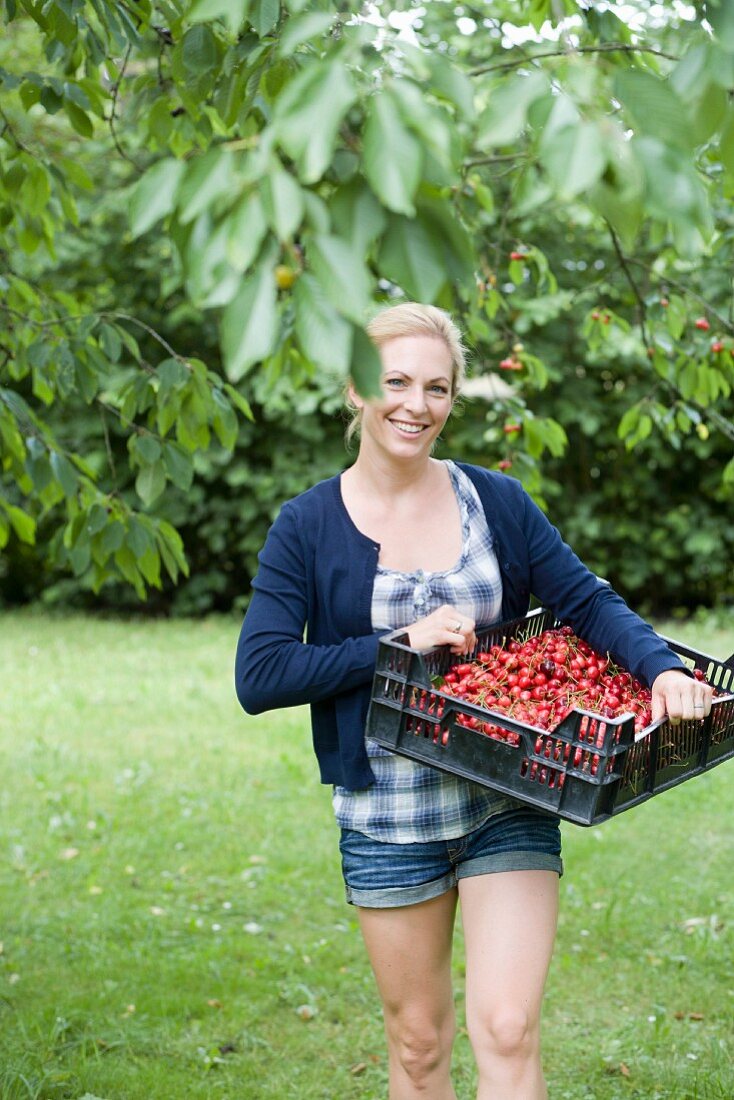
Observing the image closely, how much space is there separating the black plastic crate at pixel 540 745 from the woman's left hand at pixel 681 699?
1.0 inches

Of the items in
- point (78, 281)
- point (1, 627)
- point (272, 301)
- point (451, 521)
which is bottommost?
point (1, 627)

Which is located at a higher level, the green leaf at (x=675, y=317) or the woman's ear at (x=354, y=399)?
the woman's ear at (x=354, y=399)

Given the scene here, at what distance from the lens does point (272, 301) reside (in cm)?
120

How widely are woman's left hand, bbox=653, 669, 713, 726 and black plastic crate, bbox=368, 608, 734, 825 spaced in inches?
1.0

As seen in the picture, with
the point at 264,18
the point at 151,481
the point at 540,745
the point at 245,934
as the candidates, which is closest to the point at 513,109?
the point at 264,18

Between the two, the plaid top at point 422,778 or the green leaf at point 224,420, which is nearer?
the plaid top at point 422,778

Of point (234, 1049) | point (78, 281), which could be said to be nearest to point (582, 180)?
point (234, 1049)

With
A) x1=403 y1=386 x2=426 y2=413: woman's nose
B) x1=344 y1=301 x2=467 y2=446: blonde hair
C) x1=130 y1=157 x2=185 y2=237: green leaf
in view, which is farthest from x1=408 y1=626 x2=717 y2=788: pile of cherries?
x1=130 y1=157 x2=185 y2=237: green leaf

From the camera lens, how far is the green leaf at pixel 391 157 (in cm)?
118

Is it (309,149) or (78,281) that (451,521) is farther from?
(78,281)

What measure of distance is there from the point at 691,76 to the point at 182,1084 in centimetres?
295

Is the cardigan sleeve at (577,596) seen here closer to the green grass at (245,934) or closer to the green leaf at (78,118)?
the green grass at (245,934)

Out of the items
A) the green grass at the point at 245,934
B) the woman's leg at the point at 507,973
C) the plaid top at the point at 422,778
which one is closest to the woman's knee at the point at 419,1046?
the woman's leg at the point at 507,973

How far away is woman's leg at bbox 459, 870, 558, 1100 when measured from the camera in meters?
2.25
